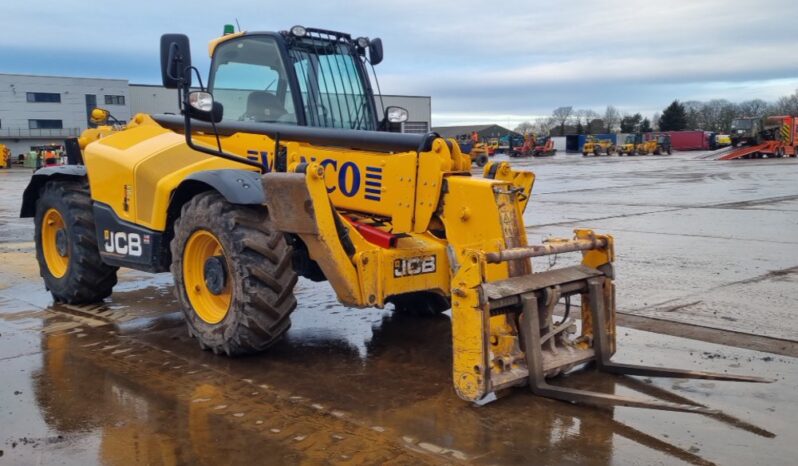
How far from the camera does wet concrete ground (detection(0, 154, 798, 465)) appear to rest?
3.98m

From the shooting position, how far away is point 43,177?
7.76m

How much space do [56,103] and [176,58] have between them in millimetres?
71592

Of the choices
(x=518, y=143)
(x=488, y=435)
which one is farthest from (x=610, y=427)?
(x=518, y=143)

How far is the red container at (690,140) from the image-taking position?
70.4 m

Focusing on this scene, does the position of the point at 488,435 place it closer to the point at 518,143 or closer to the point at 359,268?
the point at 359,268

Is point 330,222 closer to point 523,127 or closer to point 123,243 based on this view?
point 123,243

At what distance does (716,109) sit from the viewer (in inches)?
3858

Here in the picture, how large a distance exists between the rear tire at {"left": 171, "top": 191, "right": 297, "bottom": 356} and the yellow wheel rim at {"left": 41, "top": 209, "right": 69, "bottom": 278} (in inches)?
114

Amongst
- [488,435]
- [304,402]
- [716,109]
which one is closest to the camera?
[488,435]

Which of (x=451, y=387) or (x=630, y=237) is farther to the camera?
(x=630, y=237)

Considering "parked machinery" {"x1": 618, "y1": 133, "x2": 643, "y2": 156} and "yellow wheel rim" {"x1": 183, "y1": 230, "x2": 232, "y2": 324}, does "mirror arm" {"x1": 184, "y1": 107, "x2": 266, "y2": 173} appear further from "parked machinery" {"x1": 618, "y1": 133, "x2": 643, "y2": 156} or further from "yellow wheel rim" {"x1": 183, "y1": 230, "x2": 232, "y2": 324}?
"parked machinery" {"x1": 618, "y1": 133, "x2": 643, "y2": 156}

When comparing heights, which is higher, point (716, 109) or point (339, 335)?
point (716, 109)

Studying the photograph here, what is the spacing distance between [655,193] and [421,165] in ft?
57.9

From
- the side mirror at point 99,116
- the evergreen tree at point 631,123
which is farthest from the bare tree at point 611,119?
A: the side mirror at point 99,116
